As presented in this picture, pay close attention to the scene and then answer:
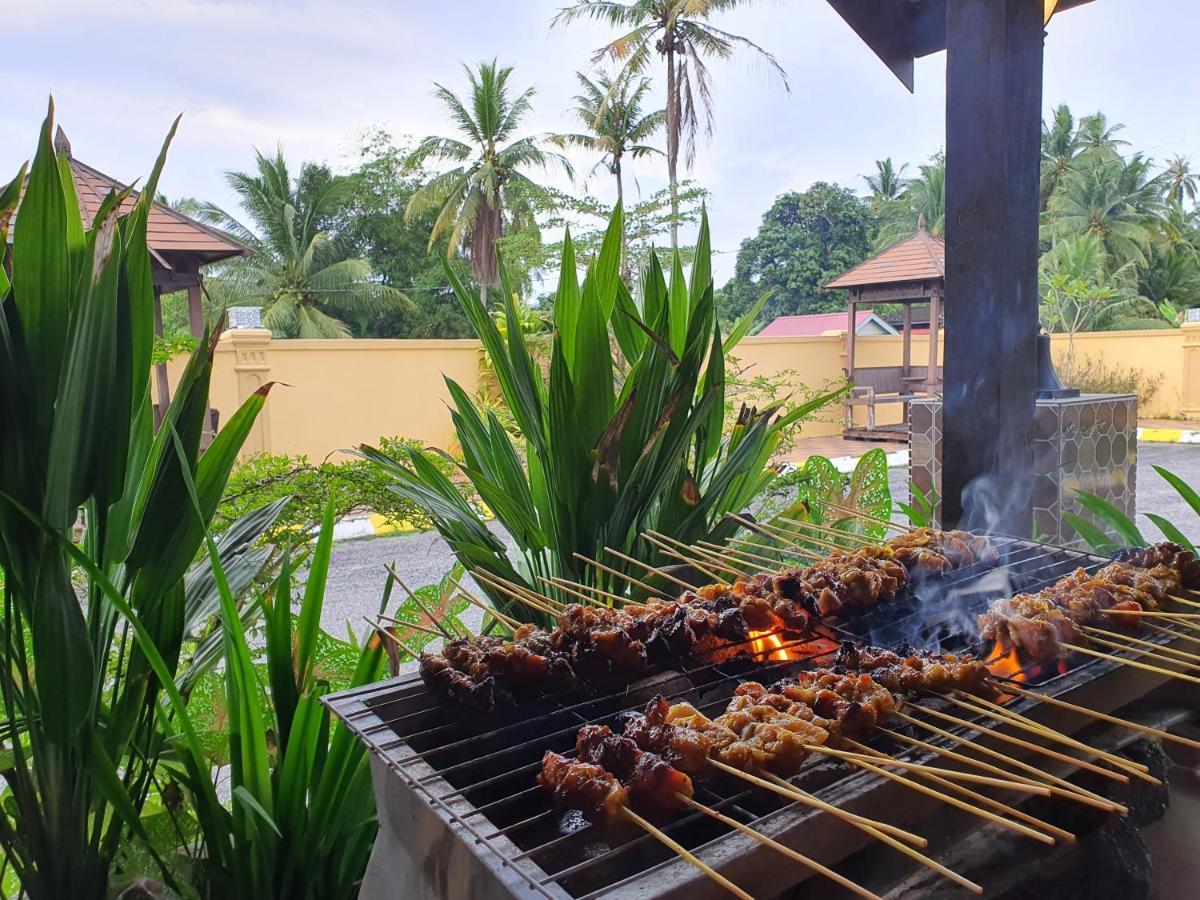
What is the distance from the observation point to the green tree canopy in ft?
137

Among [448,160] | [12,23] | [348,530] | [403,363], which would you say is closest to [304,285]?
[448,160]

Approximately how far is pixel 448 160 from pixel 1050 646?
27626 mm

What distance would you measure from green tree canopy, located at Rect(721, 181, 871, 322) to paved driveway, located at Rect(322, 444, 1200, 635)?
1227 inches

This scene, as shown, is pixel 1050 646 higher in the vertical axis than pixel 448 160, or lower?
lower

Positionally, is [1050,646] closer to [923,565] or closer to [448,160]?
[923,565]

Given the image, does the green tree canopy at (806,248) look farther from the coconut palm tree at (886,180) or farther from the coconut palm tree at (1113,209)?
the coconut palm tree at (1113,209)

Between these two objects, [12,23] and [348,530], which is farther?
[12,23]

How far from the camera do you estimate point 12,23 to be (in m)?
26.9

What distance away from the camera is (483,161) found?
26.7m

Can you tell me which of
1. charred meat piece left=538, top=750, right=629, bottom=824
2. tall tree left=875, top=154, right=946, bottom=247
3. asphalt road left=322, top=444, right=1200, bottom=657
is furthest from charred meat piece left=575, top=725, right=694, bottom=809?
tall tree left=875, top=154, right=946, bottom=247

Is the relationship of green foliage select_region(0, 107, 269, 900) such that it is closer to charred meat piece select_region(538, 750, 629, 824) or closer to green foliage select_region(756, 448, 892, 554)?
charred meat piece select_region(538, 750, 629, 824)

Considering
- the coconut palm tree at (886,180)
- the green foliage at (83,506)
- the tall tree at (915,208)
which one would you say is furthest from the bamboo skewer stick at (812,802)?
the coconut palm tree at (886,180)

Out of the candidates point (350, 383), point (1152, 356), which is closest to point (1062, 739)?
point (350, 383)

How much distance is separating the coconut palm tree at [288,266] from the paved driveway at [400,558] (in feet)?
70.3
